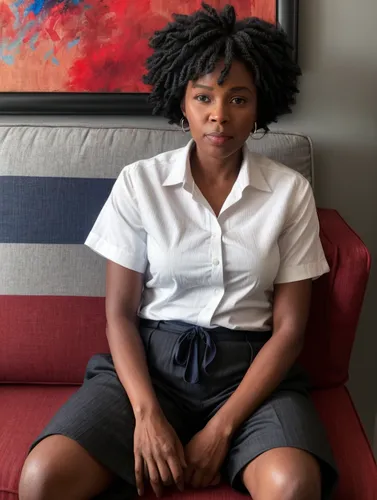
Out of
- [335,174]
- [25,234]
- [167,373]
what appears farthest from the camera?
[335,174]

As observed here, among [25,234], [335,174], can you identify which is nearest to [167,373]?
[25,234]

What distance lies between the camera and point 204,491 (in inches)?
44.3

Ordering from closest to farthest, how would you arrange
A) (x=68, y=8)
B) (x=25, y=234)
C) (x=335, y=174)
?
(x=25, y=234)
(x=68, y=8)
(x=335, y=174)

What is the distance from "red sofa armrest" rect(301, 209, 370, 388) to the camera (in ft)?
4.45

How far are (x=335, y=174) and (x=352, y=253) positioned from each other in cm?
49

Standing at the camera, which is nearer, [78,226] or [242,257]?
[242,257]

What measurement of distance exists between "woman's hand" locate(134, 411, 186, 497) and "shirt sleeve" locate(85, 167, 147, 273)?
1.10 feet

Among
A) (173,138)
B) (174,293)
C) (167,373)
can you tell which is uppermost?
(173,138)

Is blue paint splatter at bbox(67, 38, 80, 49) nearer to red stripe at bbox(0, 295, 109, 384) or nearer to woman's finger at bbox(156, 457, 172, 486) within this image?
red stripe at bbox(0, 295, 109, 384)

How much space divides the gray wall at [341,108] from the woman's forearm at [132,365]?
67 centimetres

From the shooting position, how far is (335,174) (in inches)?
70.7

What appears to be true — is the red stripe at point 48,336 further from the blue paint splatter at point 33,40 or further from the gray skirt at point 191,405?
the blue paint splatter at point 33,40

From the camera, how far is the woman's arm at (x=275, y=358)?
1205mm

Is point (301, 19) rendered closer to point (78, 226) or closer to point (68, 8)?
point (68, 8)
